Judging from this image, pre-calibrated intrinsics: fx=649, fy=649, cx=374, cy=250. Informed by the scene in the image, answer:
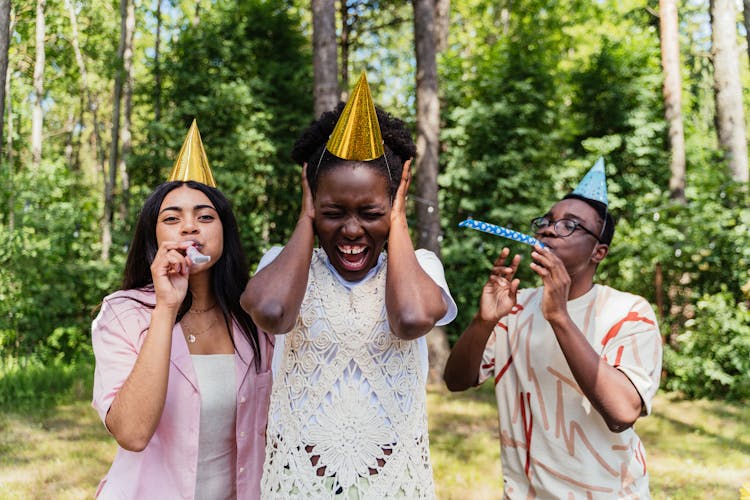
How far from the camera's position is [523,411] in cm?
239

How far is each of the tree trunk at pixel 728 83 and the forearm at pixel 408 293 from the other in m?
10.7

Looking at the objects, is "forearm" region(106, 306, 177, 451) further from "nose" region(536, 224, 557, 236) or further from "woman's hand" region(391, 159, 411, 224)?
"nose" region(536, 224, 557, 236)

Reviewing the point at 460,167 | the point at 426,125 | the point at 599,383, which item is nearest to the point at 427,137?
the point at 426,125

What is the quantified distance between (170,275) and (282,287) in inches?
17.9

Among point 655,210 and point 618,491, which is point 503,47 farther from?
point 618,491

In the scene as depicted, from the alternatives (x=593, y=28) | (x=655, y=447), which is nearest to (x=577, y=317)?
(x=655, y=447)

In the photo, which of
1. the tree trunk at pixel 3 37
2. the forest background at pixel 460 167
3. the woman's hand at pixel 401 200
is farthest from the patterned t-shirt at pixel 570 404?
the forest background at pixel 460 167

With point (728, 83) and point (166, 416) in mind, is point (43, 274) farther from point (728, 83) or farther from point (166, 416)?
point (728, 83)

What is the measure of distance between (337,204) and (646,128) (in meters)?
11.2

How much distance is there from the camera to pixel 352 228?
175 centimetres

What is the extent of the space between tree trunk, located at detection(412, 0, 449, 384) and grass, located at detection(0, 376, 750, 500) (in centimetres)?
213

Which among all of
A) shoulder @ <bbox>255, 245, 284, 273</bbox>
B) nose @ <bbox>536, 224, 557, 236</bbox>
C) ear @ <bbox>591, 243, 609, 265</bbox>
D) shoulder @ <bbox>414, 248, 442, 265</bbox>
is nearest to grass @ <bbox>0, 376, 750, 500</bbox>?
ear @ <bbox>591, 243, 609, 265</bbox>

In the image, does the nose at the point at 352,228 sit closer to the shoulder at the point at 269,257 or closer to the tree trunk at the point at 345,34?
the shoulder at the point at 269,257

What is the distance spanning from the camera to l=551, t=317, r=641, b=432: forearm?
2072 millimetres
